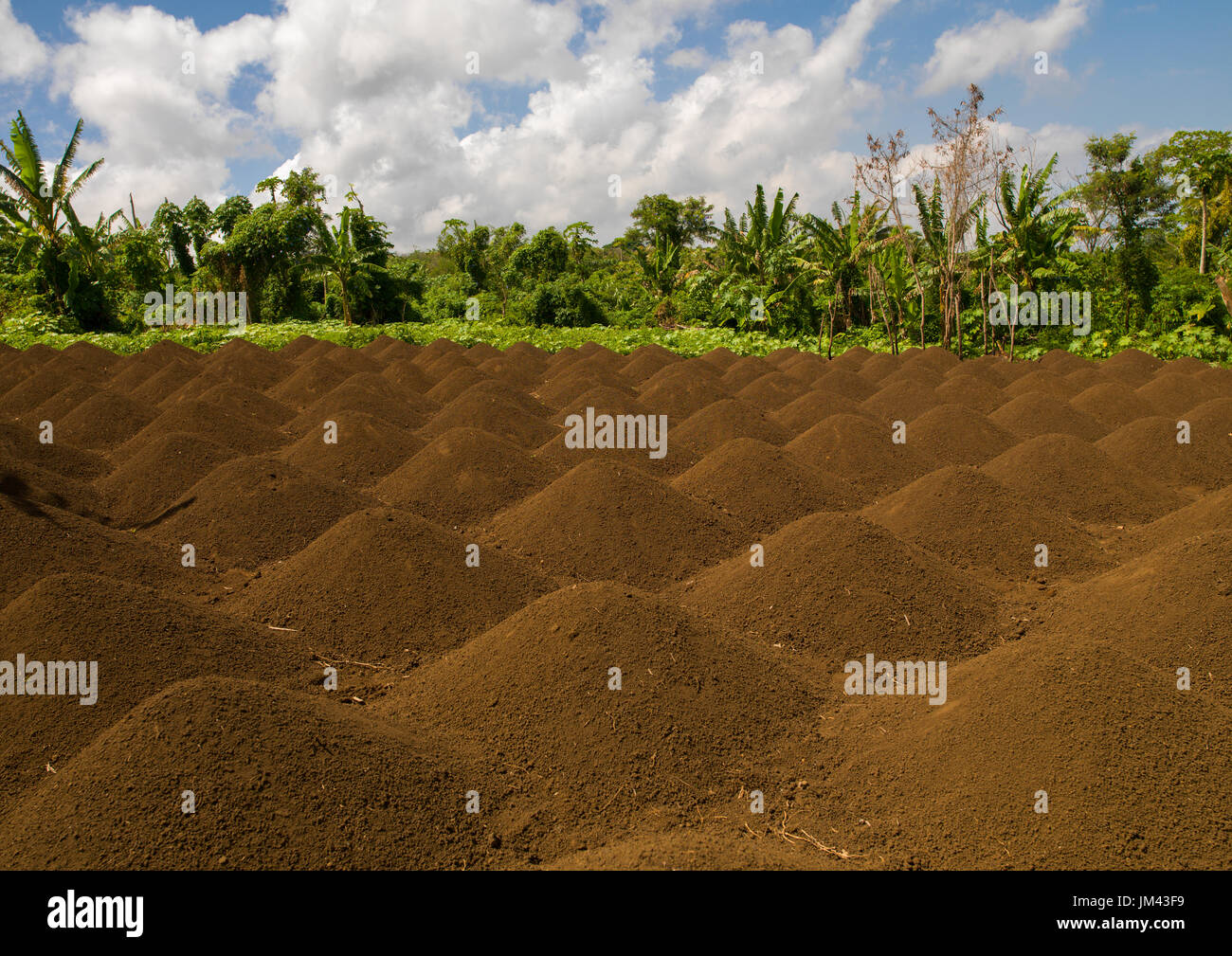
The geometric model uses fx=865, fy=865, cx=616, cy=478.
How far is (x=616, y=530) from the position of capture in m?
6.89

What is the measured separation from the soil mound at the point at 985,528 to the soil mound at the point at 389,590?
10.2 ft

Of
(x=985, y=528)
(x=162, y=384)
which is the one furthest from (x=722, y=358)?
(x=985, y=528)

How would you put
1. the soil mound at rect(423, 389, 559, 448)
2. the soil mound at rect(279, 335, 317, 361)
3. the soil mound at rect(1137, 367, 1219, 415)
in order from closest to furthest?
the soil mound at rect(423, 389, 559, 448) → the soil mound at rect(1137, 367, 1219, 415) → the soil mound at rect(279, 335, 317, 361)

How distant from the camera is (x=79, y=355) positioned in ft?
49.4

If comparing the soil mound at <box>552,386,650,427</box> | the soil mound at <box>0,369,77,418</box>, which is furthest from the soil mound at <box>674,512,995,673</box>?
the soil mound at <box>0,369,77,418</box>

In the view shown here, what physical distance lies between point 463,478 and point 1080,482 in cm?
591

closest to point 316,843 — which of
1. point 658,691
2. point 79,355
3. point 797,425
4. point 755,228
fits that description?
point 658,691

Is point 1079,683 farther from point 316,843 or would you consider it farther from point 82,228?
point 82,228

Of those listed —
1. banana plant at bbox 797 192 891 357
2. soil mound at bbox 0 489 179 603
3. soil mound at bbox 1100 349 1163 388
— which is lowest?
soil mound at bbox 0 489 179 603

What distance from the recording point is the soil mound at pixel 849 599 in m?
5.30

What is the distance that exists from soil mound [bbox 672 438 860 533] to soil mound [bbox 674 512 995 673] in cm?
156

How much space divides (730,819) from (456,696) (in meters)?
1.61

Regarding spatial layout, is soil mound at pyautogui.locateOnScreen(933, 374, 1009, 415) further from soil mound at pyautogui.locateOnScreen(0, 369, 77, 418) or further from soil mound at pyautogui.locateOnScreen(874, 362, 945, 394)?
soil mound at pyautogui.locateOnScreen(0, 369, 77, 418)

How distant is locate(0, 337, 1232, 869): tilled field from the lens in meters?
3.35
